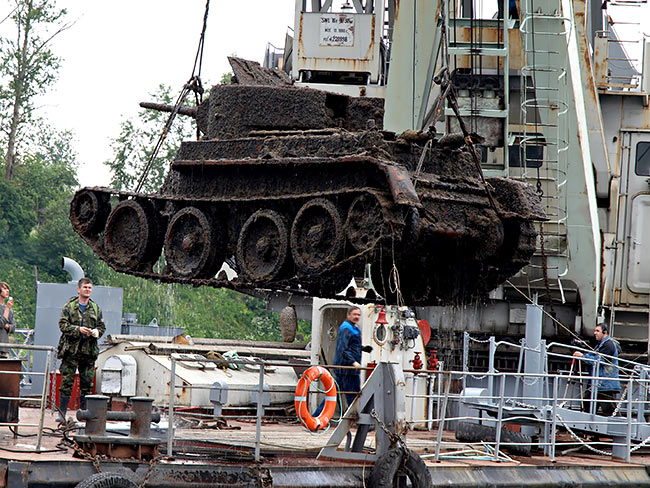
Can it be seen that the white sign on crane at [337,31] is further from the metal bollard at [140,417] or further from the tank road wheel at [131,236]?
the metal bollard at [140,417]

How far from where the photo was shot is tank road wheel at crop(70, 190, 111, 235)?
50.6 ft

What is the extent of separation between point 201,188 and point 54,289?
5887 mm

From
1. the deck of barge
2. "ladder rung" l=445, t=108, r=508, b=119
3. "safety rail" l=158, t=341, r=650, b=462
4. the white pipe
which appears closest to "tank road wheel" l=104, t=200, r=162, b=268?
"safety rail" l=158, t=341, r=650, b=462

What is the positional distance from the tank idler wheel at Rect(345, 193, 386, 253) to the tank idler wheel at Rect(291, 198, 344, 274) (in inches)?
4.7

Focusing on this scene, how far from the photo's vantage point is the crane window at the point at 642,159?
22456 millimetres

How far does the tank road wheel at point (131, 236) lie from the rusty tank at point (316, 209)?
0.02m

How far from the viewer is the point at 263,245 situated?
13.3 metres

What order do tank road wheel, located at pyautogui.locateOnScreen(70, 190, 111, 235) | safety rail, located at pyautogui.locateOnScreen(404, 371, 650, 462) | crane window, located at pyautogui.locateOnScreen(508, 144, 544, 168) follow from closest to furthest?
1. safety rail, located at pyautogui.locateOnScreen(404, 371, 650, 462)
2. tank road wheel, located at pyautogui.locateOnScreen(70, 190, 111, 235)
3. crane window, located at pyautogui.locateOnScreen(508, 144, 544, 168)

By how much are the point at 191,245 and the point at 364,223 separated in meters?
2.72

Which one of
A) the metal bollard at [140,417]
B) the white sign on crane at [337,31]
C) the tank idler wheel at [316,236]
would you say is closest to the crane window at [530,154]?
the white sign on crane at [337,31]

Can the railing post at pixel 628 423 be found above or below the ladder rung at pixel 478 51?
below

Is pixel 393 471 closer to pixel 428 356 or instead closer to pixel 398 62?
pixel 428 356

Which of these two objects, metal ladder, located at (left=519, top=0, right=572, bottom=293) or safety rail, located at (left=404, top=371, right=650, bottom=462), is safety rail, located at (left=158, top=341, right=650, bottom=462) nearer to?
safety rail, located at (left=404, top=371, right=650, bottom=462)

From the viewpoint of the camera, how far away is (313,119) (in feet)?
46.3
